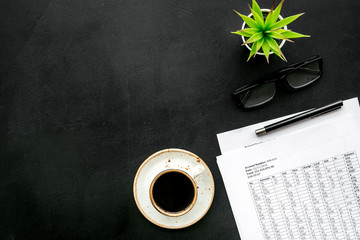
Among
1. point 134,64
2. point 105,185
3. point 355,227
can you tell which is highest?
point 134,64

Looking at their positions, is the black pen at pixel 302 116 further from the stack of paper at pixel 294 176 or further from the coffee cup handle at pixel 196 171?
the coffee cup handle at pixel 196 171

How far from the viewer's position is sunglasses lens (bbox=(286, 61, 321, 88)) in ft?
2.87

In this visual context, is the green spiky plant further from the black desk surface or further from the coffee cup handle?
the coffee cup handle

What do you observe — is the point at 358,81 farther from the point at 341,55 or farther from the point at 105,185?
the point at 105,185

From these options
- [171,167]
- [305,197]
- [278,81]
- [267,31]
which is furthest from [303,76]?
[171,167]

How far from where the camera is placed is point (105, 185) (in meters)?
0.89

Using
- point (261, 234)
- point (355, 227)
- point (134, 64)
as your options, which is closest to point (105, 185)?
point (134, 64)

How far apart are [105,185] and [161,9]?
1.66 ft

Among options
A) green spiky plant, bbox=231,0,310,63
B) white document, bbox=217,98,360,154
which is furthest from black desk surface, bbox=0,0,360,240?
green spiky plant, bbox=231,0,310,63

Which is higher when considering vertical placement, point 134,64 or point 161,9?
point 161,9

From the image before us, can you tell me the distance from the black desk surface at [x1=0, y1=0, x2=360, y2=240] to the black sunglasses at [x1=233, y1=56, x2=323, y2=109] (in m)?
0.02

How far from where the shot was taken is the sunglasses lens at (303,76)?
2.87 feet

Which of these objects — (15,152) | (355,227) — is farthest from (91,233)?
(355,227)

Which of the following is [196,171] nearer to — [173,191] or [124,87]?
[173,191]
